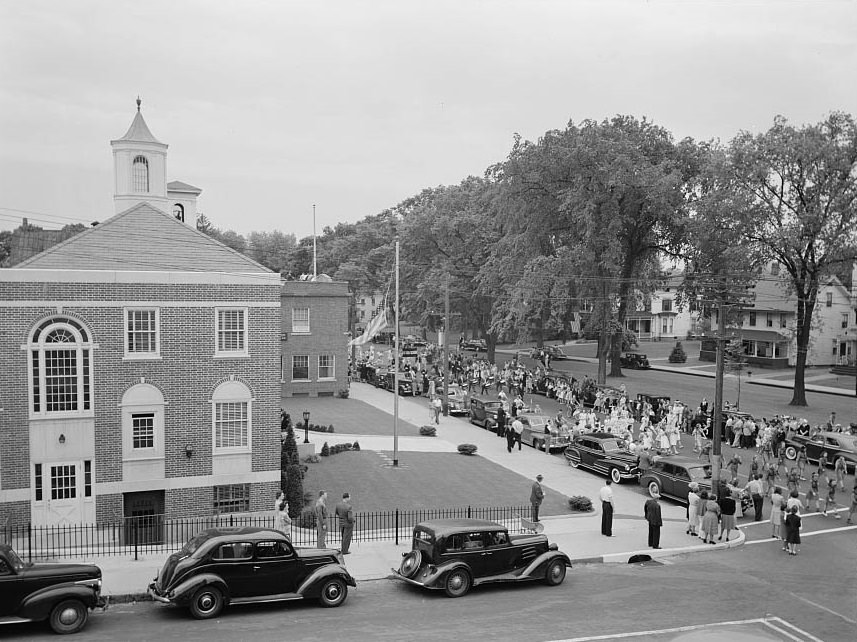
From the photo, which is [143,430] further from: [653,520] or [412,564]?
[653,520]

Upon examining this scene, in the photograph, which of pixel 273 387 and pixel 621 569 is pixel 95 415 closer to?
pixel 273 387

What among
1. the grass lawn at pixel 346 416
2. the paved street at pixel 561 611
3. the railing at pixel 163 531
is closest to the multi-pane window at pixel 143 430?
the railing at pixel 163 531

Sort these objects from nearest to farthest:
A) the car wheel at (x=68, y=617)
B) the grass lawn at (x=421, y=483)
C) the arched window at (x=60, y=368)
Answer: the car wheel at (x=68, y=617)
the arched window at (x=60, y=368)
the grass lawn at (x=421, y=483)

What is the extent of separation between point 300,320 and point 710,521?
3447 centimetres

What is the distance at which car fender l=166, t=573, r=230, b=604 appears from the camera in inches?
572

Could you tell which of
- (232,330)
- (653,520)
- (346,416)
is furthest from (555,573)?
(346,416)

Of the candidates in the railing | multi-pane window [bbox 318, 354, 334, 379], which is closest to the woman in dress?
the railing

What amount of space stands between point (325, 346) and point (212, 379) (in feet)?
91.3

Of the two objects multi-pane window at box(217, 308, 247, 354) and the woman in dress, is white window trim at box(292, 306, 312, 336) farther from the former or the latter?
the woman in dress

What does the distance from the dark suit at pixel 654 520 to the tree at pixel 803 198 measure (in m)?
27.3

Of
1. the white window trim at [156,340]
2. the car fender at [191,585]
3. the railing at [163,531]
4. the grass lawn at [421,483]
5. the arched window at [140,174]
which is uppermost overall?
the arched window at [140,174]

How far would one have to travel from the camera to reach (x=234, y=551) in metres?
15.2

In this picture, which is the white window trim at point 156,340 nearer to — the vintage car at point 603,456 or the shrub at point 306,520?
the shrub at point 306,520

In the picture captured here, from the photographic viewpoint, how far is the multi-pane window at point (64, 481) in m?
22.4
